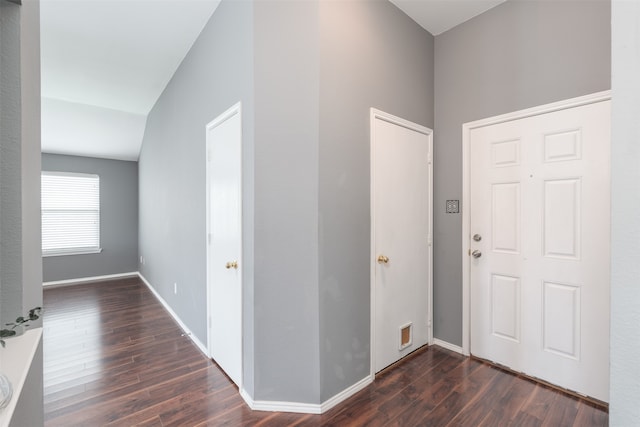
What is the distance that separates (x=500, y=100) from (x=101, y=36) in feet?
11.9

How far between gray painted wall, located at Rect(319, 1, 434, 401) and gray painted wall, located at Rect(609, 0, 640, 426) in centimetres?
131

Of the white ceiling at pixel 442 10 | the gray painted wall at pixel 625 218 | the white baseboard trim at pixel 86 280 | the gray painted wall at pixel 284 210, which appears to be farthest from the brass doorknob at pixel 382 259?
the white baseboard trim at pixel 86 280

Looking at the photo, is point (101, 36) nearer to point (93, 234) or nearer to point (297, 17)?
point (297, 17)

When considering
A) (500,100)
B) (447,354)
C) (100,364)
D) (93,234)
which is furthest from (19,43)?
(93,234)

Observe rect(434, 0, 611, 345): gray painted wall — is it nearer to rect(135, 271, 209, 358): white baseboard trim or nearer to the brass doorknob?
the brass doorknob

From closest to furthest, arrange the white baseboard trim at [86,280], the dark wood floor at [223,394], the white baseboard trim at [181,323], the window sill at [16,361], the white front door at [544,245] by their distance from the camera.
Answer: the window sill at [16,361], the dark wood floor at [223,394], the white front door at [544,245], the white baseboard trim at [181,323], the white baseboard trim at [86,280]

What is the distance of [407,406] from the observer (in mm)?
1839

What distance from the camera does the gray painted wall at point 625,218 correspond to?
758mm

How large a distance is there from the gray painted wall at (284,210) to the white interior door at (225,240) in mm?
239

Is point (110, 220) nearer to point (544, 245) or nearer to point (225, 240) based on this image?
point (225, 240)

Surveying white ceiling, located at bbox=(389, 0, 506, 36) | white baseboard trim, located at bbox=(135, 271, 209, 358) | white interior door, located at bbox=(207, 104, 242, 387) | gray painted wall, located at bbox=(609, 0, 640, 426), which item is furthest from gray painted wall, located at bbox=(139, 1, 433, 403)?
gray painted wall, located at bbox=(609, 0, 640, 426)

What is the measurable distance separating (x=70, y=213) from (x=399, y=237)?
595cm

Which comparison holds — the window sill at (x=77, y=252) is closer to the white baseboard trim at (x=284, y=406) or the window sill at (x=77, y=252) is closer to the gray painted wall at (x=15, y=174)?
the white baseboard trim at (x=284, y=406)

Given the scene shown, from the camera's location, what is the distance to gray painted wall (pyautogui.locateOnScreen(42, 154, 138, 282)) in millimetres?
5062
